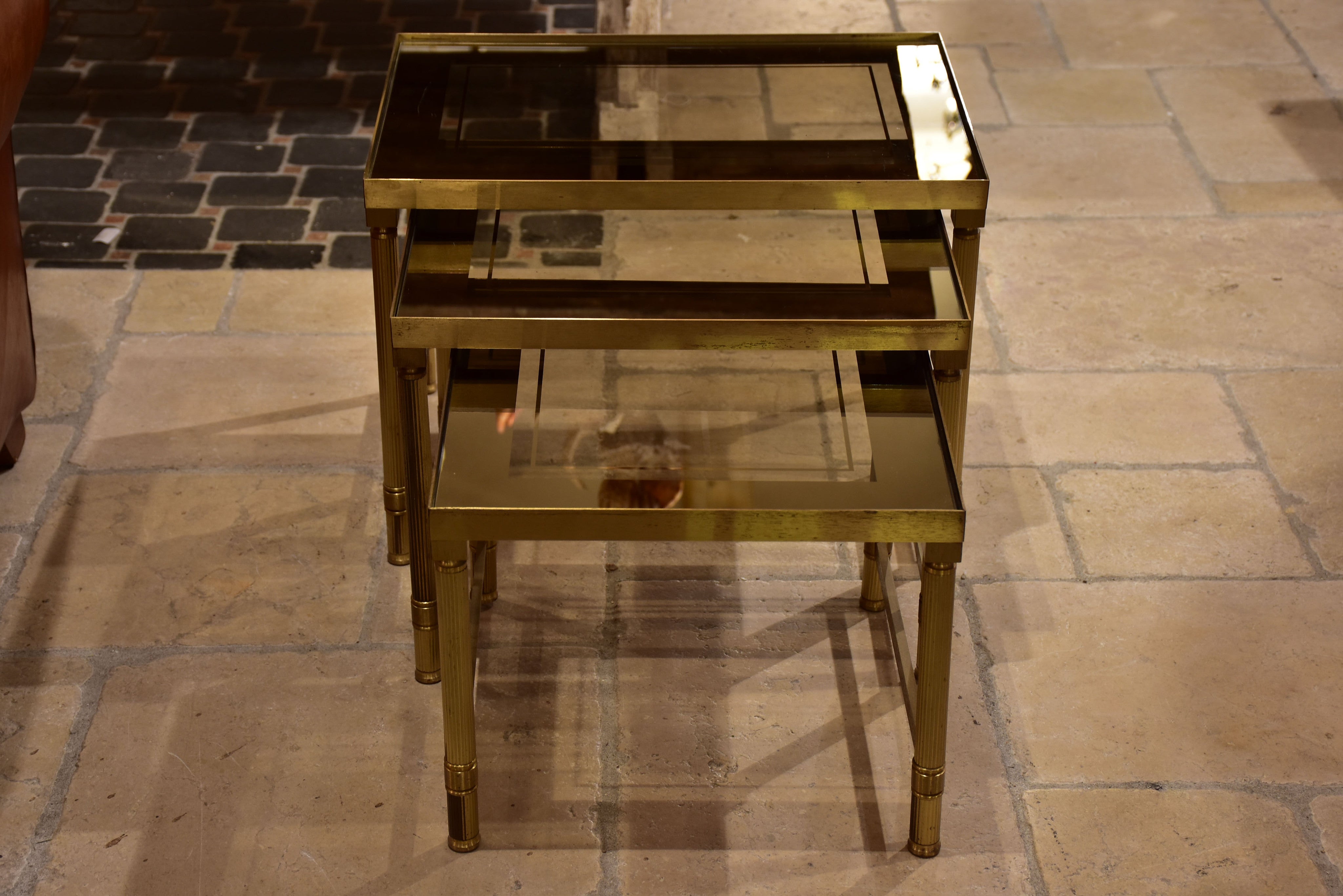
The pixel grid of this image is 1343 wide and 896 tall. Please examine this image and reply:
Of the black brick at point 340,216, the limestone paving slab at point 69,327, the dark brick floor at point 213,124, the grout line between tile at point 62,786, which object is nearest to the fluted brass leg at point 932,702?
the grout line between tile at point 62,786

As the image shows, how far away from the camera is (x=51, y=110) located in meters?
4.13

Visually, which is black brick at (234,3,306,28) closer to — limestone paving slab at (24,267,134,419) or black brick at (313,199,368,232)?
black brick at (313,199,368,232)

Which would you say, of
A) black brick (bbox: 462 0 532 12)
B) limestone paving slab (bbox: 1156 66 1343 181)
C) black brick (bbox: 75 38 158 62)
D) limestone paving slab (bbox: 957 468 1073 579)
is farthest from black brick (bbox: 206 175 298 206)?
limestone paving slab (bbox: 1156 66 1343 181)

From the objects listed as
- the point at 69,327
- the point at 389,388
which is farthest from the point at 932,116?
the point at 69,327

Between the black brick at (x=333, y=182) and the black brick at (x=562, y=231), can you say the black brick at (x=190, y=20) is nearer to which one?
the black brick at (x=333, y=182)

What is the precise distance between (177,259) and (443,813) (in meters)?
1.90

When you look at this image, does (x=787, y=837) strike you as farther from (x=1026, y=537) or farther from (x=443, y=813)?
(x=1026, y=537)

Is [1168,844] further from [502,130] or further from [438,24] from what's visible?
[438,24]

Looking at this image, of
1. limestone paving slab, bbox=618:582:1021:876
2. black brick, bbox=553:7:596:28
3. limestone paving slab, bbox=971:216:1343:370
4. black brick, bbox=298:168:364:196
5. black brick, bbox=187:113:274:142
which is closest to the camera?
limestone paving slab, bbox=618:582:1021:876

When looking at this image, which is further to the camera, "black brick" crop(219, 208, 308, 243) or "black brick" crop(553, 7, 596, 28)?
"black brick" crop(553, 7, 596, 28)

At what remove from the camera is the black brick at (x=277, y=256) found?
349cm

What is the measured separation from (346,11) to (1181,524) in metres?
3.24

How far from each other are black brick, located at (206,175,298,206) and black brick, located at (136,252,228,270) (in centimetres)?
27

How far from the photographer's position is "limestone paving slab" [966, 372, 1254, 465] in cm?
288
